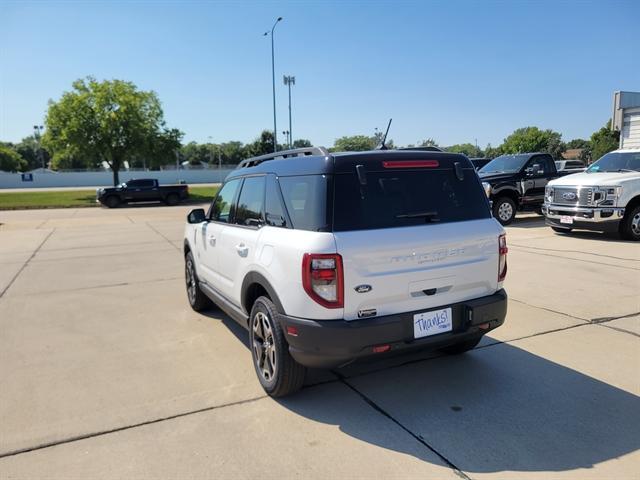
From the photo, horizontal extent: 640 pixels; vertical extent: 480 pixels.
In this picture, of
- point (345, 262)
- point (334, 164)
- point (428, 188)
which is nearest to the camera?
point (345, 262)

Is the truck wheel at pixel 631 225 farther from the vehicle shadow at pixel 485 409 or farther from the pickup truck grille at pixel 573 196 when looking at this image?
the vehicle shadow at pixel 485 409

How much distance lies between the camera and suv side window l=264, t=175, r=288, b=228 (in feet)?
11.6

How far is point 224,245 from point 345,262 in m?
1.83

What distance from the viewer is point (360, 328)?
3.02m

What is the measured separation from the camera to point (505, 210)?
14.1m

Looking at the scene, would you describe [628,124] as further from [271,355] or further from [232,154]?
[232,154]

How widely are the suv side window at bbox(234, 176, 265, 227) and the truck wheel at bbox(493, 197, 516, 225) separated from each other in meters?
11.2

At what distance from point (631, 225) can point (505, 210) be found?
14.1 feet

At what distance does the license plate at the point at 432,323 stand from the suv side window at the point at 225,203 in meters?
2.21

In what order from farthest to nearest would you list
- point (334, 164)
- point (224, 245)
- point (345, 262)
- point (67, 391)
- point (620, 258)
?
point (620, 258)
point (224, 245)
point (67, 391)
point (334, 164)
point (345, 262)

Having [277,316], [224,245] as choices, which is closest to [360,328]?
[277,316]

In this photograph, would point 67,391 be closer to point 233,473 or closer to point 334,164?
point 233,473

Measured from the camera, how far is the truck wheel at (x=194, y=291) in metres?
5.75

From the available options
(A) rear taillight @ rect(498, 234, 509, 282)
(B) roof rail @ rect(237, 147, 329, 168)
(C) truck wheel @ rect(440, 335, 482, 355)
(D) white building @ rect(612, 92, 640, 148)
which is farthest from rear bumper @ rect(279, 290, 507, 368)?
(D) white building @ rect(612, 92, 640, 148)
